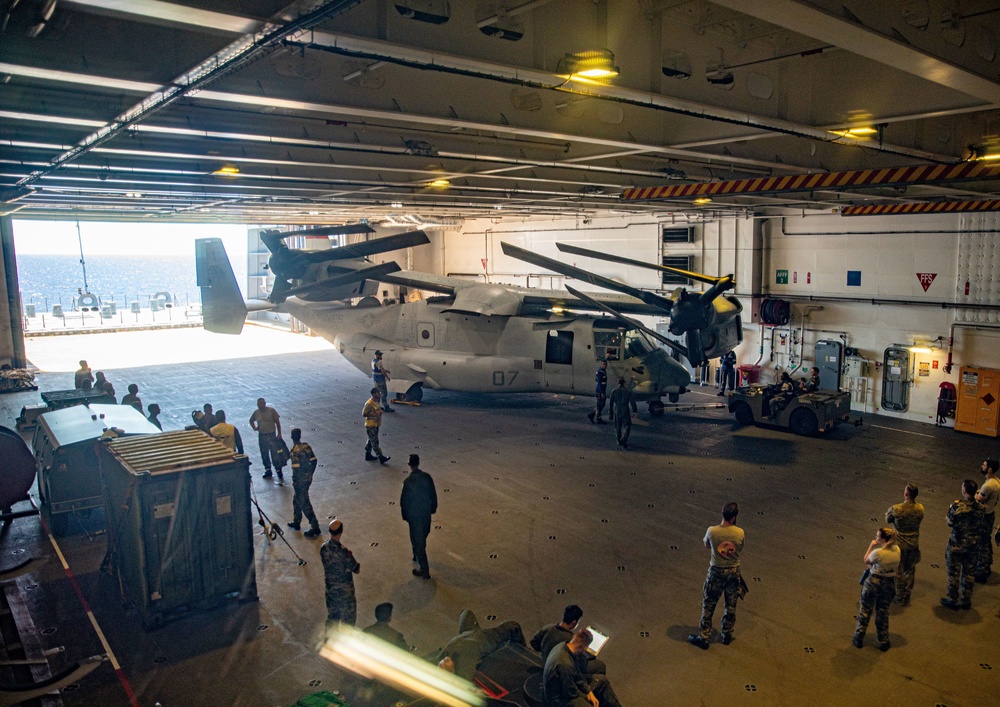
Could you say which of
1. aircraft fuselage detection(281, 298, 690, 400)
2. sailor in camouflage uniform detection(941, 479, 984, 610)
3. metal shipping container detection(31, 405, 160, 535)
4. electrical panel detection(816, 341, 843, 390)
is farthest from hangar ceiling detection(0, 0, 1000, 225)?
electrical panel detection(816, 341, 843, 390)

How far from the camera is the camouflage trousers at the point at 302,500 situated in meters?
9.65

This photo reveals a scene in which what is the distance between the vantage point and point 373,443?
13164mm

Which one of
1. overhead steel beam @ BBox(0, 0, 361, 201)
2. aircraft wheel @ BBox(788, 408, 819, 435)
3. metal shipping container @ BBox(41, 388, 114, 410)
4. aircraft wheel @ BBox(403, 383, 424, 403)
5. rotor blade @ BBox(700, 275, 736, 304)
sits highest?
overhead steel beam @ BBox(0, 0, 361, 201)

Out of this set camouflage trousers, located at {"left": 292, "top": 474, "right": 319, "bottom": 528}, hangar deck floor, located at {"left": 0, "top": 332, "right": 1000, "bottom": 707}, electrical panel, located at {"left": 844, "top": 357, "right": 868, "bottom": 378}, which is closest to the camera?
hangar deck floor, located at {"left": 0, "top": 332, "right": 1000, "bottom": 707}

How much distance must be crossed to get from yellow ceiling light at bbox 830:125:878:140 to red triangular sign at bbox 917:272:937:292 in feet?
35.1

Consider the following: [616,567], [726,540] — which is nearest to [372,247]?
[616,567]

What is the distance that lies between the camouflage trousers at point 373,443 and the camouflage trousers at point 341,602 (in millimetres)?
5936

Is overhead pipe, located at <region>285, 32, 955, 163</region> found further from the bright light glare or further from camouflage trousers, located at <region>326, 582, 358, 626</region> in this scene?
camouflage trousers, located at <region>326, 582, 358, 626</region>

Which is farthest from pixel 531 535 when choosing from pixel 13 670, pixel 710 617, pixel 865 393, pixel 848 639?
pixel 865 393

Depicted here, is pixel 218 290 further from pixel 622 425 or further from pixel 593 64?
pixel 593 64

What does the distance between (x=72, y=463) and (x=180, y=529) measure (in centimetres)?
347

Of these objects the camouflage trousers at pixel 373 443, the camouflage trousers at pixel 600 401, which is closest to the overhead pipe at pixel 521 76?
the camouflage trousers at pixel 373 443

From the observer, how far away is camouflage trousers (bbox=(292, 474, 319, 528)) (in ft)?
31.7

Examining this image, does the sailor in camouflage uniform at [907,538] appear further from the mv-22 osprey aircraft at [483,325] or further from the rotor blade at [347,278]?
the rotor blade at [347,278]
